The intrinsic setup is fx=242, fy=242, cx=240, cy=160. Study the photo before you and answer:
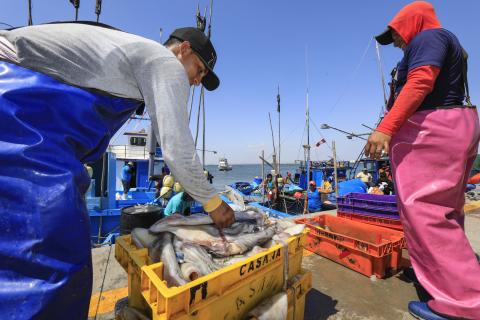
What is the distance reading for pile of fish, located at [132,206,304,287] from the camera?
122cm

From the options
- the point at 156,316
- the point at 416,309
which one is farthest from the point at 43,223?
the point at 416,309

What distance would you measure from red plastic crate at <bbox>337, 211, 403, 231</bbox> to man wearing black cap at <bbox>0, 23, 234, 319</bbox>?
2825mm

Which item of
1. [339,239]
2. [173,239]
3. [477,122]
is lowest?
[339,239]

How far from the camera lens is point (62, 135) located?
41.9 inches

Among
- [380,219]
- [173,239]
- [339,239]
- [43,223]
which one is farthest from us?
[380,219]

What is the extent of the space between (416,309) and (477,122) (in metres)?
1.45

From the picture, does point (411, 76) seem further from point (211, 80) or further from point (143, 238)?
point (143, 238)

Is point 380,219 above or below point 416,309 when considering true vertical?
above

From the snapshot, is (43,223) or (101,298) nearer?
(43,223)

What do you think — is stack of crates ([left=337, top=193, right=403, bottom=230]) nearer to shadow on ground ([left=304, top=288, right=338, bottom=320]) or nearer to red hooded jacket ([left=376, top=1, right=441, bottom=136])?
shadow on ground ([left=304, top=288, right=338, bottom=320])

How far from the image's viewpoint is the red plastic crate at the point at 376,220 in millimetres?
3116

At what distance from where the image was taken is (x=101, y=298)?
204 cm

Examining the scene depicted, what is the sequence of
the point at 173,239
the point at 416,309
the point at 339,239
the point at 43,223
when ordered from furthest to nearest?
1. the point at 339,239
2. the point at 416,309
3. the point at 173,239
4. the point at 43,223

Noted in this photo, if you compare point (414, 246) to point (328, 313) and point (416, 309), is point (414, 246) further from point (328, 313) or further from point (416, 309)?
point (328, 313)
